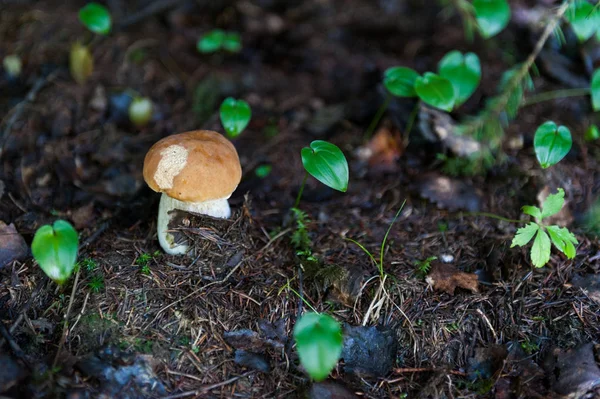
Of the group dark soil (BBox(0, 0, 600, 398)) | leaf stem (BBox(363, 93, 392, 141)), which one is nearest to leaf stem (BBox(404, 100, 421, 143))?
dark soil (BBox(0, 0, 600, 398))

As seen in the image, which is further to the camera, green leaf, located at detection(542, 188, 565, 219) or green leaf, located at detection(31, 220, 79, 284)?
green leaf, located at detection(542, 188, 565, 219)

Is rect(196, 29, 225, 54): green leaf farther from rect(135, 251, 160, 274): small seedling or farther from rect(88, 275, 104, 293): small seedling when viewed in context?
rect(88, 275, 104, 293): small seedling

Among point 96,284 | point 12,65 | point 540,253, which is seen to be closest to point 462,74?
point 540,253

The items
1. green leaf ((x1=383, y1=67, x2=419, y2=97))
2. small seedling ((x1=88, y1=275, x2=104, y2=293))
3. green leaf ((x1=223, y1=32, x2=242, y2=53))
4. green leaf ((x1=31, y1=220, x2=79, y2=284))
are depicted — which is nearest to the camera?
green leaf ((x1=31, y1=220, x2=79, y2=284))

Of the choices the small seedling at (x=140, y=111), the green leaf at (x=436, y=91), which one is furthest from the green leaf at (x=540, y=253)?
the small seedling at (x=140, y=111)

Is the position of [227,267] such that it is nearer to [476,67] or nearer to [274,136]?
[274,136]

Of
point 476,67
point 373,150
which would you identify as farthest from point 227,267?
point 476,67
